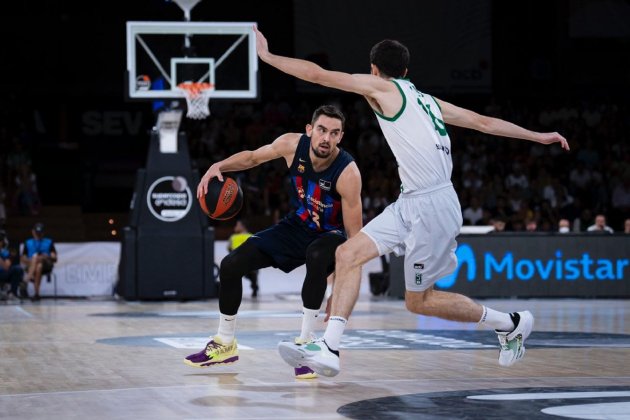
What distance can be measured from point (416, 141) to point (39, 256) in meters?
13.7

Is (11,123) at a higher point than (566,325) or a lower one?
higher

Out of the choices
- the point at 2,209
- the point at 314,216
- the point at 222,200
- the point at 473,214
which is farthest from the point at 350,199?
the point at 2,209

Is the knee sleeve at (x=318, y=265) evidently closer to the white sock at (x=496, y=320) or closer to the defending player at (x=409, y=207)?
the defending player at (x=409, y=207)

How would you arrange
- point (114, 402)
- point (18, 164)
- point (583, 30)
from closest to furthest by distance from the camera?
point (114, 402), point (18, 164), point (583, 30)

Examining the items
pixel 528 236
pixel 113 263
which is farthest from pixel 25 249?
pixel 528 236

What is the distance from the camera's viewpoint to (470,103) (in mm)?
28609

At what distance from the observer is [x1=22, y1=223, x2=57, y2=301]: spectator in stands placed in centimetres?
1967

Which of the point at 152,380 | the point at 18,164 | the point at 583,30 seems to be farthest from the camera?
the point at 583,30

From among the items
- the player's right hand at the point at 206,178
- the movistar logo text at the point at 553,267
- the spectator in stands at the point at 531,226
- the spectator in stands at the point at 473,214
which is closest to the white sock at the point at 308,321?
the player's right hand at the point at 206,178

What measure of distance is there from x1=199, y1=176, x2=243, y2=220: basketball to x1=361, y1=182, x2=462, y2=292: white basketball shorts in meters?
1.57

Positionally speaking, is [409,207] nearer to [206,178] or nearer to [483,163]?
[206,178]

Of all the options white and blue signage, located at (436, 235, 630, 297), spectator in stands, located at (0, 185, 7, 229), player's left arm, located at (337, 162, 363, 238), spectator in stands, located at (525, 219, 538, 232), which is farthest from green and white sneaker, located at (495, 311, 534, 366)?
spectator in stands, located at (0, 185, 7, 229)

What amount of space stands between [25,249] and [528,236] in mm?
8844

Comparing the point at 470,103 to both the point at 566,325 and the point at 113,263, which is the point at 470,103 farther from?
the point at 566,325
